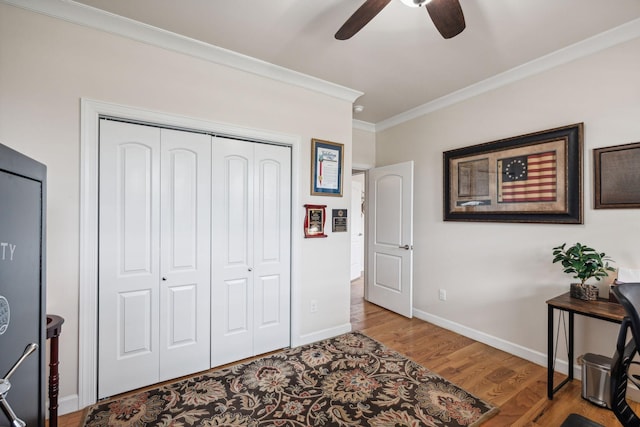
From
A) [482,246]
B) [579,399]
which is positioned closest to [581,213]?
[482,246]

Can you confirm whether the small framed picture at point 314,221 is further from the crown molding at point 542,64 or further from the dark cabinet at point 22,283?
the dark cabinet at point 22,283

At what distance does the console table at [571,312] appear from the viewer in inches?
73.0

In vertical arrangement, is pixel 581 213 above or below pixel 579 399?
above

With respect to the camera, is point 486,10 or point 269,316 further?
point 269,316

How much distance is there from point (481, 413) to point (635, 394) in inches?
45.0

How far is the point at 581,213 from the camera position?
7.54ft

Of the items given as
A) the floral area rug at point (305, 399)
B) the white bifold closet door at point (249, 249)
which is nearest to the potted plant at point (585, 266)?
the floral area rug at point (305, 399)

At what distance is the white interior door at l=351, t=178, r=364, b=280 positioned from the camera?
6.27 metres

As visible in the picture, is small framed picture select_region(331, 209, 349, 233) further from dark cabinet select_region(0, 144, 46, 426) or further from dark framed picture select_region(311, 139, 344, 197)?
dark cabinet select_region(0, 144, 46, 426)

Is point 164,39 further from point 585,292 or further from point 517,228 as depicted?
point 585,292

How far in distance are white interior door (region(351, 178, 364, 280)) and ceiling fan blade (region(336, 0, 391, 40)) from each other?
15.0ft

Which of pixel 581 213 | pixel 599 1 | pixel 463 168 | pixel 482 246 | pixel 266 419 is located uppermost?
pixel 599 1

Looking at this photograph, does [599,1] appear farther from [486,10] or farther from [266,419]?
[266,419]

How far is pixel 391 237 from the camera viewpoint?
3.80 m
